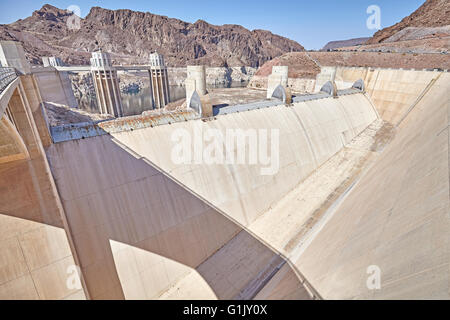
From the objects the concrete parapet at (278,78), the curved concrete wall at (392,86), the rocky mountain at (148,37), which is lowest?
the curved concrete wall at (392,86)

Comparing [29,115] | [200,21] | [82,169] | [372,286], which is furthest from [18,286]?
[200,21]

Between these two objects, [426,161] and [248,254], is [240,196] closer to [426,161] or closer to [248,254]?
[248,254]

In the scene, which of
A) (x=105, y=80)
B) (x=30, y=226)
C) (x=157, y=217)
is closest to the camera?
(x=30, y=226)

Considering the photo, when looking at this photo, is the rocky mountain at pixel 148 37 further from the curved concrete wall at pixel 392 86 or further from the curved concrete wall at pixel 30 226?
the curved concrete wall at pixel 30 226

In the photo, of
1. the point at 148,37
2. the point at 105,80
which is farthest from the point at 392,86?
the point at 148,37

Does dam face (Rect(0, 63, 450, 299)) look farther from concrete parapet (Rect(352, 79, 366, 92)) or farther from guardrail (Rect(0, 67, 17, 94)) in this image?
concrete parapet (Rect(352, 79, 366, 92))

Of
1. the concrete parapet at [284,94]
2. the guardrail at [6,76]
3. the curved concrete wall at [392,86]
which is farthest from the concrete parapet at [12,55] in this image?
the curved concrete wall at [392,86]

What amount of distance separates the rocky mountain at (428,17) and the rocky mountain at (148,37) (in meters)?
83.5

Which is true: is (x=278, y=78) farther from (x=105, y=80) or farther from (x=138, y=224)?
(x=105, y=80)

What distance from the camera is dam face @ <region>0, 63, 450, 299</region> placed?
6.71 meters

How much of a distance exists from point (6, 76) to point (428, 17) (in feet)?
294

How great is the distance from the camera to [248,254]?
Result: 1236cm

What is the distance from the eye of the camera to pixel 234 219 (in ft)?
45.3

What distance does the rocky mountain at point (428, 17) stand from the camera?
55.3 meters
